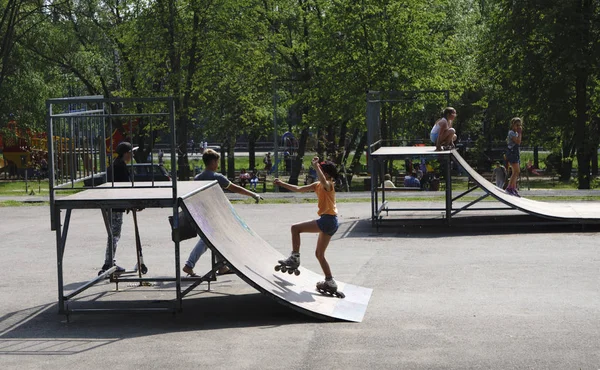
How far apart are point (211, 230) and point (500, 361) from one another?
351 cm

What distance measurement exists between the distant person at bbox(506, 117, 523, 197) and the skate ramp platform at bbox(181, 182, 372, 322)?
36.8 ft

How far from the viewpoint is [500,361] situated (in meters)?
7.84

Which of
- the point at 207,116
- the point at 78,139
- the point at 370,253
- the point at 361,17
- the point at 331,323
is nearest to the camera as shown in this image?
the point at 331,323

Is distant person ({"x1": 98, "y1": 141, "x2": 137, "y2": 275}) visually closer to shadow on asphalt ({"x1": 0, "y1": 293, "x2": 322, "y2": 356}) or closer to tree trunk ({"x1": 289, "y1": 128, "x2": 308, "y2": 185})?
shadow on asphalt ({"x1": 0, "y1": 293, "x2": 322, "y2": 356})

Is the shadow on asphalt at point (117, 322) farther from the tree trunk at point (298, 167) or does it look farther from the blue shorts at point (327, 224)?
the tree trunk at point (298, 167)

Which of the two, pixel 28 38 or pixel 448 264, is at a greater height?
pixel 28 38

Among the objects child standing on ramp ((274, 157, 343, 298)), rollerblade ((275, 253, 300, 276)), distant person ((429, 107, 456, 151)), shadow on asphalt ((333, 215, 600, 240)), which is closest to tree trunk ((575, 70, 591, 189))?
shadow on asphalt ((333, 215, 600, 240))

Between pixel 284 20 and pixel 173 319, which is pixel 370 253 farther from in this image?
pixel 284 20

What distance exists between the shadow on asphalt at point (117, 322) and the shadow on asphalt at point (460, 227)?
22.1ft

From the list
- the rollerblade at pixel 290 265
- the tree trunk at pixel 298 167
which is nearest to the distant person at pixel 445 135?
the rollerblade at pixel 290 265

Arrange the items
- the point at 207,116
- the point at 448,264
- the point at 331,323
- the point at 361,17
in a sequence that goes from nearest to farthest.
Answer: the point at 331,323, the point at 448,264, the point at 361,17, the point at 207,116

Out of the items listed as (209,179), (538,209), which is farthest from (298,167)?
(209,179)

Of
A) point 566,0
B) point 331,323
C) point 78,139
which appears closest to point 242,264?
point 331,323

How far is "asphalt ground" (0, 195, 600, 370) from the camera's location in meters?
8.09
